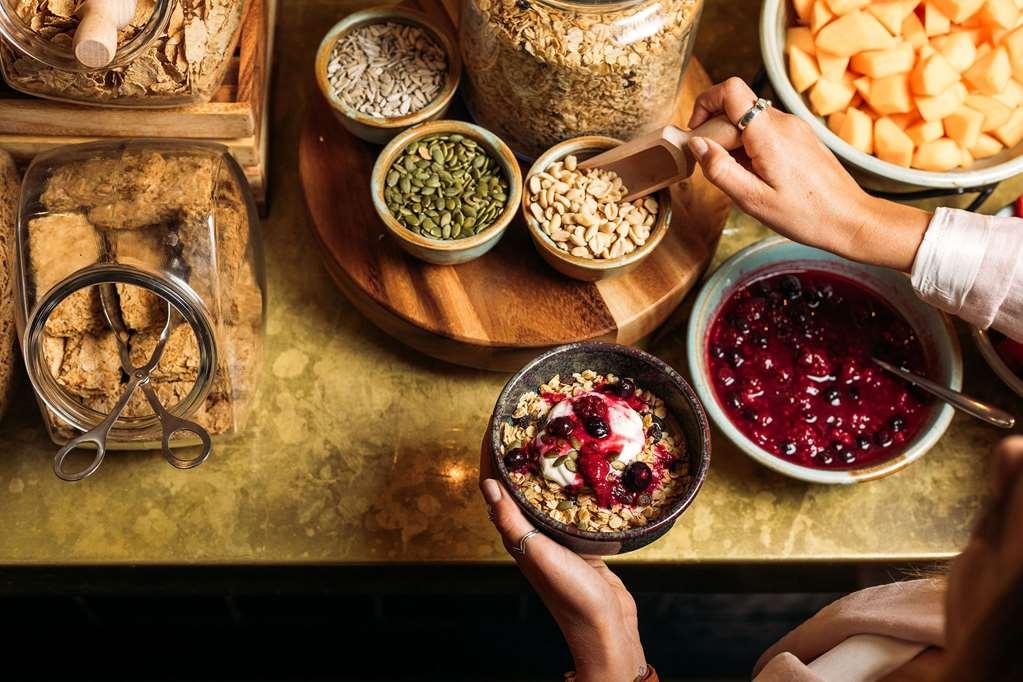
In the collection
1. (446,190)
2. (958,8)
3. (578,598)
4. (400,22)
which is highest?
(958,8)

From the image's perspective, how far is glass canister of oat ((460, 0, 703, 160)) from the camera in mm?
1212

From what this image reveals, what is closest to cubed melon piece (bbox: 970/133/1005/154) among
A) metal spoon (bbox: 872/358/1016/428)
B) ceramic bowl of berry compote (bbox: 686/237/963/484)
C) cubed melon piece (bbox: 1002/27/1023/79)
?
cubed melon piece (bbox: 1002/27/1023/79)

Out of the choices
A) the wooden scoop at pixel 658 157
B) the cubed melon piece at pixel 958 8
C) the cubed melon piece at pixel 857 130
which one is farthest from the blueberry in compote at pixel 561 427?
the cubed melon piece at pixel 958 8

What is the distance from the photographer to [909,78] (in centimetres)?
134

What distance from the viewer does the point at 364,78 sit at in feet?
4.52

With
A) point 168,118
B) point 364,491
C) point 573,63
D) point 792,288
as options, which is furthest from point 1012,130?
point 168,118

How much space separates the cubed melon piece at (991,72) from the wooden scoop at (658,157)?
389mm

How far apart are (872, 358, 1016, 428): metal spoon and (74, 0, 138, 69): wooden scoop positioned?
1.06 metres

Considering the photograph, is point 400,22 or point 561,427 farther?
point 400,22

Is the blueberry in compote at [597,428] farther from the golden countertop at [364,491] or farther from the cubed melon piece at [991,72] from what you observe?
the cubed melon piece at [991,72]

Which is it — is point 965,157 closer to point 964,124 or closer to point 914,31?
point 964,124

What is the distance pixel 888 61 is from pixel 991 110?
0.16 meters

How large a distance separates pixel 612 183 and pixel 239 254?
1.66ft

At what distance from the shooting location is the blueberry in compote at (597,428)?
117 cm
